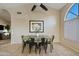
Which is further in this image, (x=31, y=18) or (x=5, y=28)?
(x=31, y=18)

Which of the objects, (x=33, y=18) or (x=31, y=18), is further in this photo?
(x=31, y=18)

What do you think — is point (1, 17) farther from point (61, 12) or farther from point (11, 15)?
point (61, 12)

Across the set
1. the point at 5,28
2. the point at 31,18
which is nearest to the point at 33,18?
the point at 31,18

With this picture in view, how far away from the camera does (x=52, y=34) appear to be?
2.82 metres

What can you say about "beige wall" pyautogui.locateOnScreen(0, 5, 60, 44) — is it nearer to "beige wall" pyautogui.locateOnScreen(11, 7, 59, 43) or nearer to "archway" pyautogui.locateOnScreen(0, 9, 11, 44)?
"beige wall" pyautogui.locateOnScreen(11, 7, 59, 43)

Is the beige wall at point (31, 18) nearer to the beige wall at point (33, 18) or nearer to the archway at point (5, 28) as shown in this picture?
the beige wall at point (33, 18)

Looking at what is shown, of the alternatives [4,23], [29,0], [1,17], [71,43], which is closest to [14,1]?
[29,0]

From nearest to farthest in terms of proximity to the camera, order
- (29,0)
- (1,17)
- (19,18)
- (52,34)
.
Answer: (29,0)
(1,17)
(52,34)
(19,18)

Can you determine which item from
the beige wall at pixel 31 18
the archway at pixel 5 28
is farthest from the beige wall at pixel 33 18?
the archway at pixel 5 28

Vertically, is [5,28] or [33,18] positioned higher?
[33,18]

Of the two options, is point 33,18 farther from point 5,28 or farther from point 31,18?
point 5,28

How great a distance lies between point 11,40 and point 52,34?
1076 millimetres

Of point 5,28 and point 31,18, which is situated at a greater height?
point 31,18

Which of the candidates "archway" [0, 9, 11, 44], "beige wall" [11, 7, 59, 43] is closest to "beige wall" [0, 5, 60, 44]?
"beige wall" [11, 7, 59, 43]
